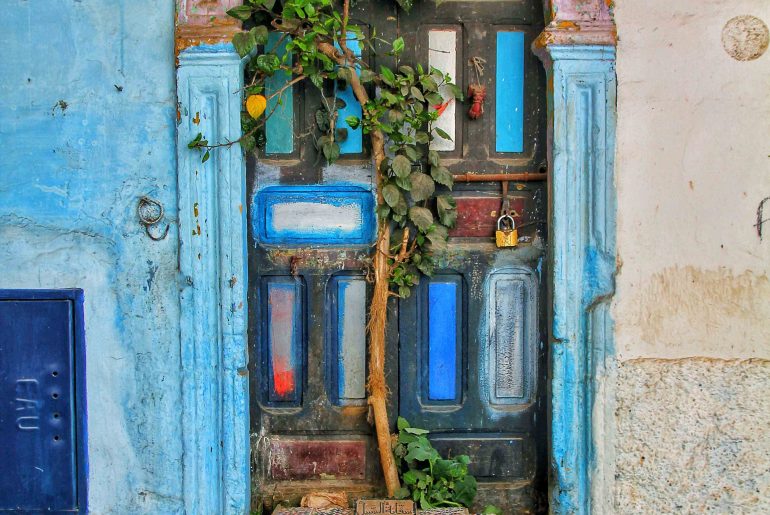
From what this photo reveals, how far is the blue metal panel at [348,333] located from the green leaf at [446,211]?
0.44 m

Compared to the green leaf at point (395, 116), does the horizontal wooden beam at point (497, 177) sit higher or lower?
lower

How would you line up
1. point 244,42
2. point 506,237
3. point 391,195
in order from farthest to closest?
1. point 506,237
2. point 391,195
3. point 244,42

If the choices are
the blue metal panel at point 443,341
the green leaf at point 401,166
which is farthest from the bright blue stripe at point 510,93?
the blue metal panel at point 443,341

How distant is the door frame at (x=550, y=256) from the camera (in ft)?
8.33

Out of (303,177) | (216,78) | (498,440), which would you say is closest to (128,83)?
(216,78)

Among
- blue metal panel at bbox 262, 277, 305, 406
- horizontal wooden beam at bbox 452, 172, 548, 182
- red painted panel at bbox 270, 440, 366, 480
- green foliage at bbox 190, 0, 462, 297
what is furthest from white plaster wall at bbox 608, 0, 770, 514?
blue metal panel at bbox 262, 277, 305, 406

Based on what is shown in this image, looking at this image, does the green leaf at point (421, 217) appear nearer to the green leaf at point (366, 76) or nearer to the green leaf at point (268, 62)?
the green leaf at point (366, 76)

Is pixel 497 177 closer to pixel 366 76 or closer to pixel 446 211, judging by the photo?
pixel 446 211

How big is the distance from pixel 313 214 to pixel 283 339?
1.89 ft

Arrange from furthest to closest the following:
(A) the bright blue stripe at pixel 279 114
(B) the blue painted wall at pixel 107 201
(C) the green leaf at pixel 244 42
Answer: (A) the bright blue stripe at pixel 279 114 → (B) the blue painted wall at pixel 107 201 → (C) the green leaf at pixel 244 42

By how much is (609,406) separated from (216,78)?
2.11m

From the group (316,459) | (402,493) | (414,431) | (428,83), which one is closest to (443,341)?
(414,431)

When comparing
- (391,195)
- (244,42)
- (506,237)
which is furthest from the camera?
(506,237)

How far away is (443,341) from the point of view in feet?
9.11
